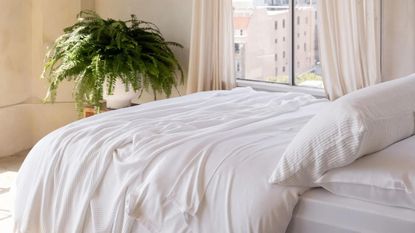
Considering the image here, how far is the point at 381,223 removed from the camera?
1.33m

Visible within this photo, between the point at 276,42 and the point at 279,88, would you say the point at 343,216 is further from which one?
the point at 276,42

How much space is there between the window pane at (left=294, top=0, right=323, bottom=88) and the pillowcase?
2.08 metres

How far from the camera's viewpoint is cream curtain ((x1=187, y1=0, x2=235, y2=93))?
3.69 m

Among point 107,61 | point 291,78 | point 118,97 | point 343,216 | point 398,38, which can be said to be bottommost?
point 343,216

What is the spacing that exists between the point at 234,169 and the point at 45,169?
812 mm

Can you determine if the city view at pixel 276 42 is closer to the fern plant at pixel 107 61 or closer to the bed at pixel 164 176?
the fern plant at pixel 107 61

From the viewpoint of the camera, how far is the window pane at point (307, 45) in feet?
11.5

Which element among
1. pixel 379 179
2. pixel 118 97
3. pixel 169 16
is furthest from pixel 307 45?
pixel 379 179

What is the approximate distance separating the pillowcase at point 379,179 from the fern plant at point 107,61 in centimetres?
220

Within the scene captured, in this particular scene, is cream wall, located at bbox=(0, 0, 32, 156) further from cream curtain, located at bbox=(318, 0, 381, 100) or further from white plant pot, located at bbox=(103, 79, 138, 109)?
cream curtain, located at bbox=(318, 0, 381, 100)

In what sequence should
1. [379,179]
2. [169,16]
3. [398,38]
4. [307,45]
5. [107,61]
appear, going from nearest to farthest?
1. [379,179]
2. [398,38]
3. [107,61]
4. [307,45]
5. [169,16]

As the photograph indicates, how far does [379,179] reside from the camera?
4.50 ft

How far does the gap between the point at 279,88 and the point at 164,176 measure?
2.11m

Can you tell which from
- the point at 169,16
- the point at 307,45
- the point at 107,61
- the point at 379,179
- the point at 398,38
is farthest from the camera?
the point at 169,16
